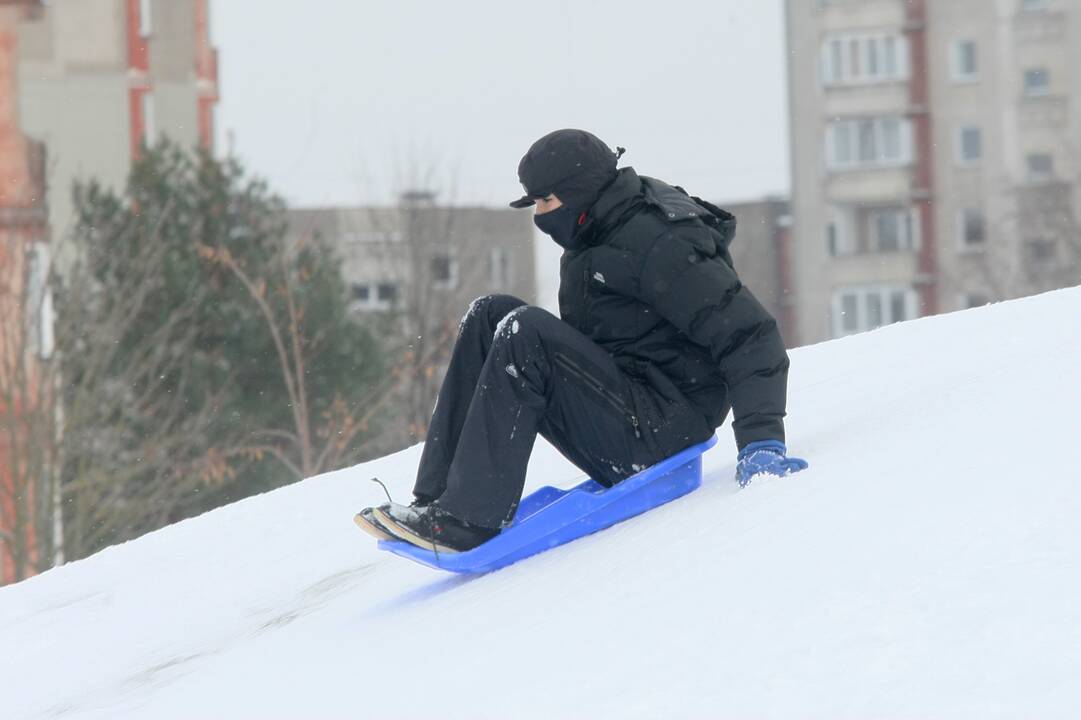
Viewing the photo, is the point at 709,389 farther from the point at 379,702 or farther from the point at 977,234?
the point at 977,234

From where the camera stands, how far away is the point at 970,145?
144 ft

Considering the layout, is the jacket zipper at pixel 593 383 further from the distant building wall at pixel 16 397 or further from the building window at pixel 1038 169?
the building window at pixel 1038 169

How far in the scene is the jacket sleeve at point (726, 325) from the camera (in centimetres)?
373

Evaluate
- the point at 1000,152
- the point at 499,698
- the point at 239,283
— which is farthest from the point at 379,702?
the point at 1000,152

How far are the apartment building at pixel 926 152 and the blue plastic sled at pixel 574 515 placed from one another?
38599mm

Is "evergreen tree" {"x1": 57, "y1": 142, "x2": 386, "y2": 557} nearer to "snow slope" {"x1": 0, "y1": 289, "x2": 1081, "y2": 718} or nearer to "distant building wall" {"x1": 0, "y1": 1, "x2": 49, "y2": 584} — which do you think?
"distant building wall" {"x1": 0, "y1": 1, "x2": 49, "y2": 584}

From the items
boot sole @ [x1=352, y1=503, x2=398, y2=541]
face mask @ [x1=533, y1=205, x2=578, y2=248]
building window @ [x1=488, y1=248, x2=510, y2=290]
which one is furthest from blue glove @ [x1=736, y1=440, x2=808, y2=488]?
building window @ [x1=488, y1=248, x2=510, y2=290]

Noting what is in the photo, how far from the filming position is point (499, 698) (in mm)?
2668

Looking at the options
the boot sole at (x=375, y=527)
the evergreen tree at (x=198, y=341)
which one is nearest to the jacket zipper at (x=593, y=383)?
the boot sole at (x=375, y=527)

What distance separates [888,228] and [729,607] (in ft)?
146

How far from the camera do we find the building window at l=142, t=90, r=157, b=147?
27.1 metres

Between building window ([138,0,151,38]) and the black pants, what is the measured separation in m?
24.0

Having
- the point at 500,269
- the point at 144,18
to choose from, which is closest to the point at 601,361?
the point at 144,18

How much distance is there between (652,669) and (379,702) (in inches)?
22.4
